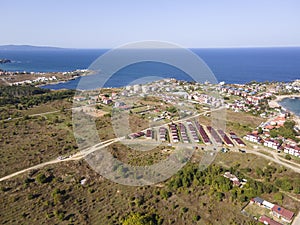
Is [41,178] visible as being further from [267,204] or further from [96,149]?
[267,204]

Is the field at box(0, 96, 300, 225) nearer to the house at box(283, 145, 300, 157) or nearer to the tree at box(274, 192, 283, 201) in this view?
the tree at box(274, 192, 283, 201)

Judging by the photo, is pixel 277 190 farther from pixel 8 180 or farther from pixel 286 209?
pixel 8 180

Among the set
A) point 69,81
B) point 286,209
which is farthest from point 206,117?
point 69,81

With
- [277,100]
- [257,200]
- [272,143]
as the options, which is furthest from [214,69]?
[257,200]

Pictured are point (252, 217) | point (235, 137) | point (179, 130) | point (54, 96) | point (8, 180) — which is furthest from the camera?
point (54, 96)

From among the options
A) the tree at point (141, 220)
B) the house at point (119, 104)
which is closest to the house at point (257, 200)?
the tree at point (141, 220)

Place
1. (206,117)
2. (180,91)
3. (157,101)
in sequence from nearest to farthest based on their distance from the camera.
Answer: (206,117)
(157,101)
(180,91)

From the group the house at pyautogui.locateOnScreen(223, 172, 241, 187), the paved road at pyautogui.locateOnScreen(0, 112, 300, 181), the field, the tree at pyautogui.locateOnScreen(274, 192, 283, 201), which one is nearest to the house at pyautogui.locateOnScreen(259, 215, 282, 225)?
the field

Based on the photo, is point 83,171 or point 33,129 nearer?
point 83,171
